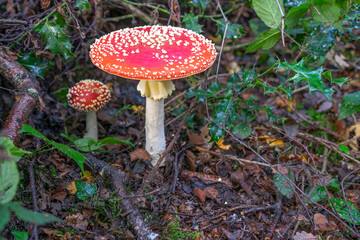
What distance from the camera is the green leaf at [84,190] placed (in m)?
3.10

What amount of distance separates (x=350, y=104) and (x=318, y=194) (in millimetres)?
1335

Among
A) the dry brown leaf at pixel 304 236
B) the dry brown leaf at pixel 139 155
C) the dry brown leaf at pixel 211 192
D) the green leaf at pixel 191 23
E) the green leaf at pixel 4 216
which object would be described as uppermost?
the green leaf at pixel 191 23

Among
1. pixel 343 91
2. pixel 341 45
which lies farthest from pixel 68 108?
pixel 341 45

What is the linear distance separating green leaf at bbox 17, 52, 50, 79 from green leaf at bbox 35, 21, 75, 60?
26 centimetres

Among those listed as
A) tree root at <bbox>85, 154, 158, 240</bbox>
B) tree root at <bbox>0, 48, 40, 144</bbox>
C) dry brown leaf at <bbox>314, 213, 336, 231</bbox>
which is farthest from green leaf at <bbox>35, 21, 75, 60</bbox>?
dry brown leaf at <bbox>314, 213, 336, 231</bbox>

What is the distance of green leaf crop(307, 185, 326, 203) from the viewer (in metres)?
3.38

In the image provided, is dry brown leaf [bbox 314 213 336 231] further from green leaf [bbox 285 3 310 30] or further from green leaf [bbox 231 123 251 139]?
green leaf [bbox 285 3 310 30]

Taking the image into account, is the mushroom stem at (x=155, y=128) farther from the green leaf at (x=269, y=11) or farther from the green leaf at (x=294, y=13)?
the green leaf at (x=294, y=13)

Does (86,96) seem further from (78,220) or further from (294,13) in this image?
(294,13)

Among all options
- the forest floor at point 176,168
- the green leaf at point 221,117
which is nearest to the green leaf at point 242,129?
the forest floor at point 176,168

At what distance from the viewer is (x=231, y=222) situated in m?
3.22

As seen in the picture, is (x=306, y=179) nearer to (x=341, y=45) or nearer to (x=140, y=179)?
(x=140, y=179)

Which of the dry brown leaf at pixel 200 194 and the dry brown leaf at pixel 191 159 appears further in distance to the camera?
the dry brown leaf at pixel 191 159

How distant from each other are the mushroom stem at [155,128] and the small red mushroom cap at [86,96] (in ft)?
2.28
